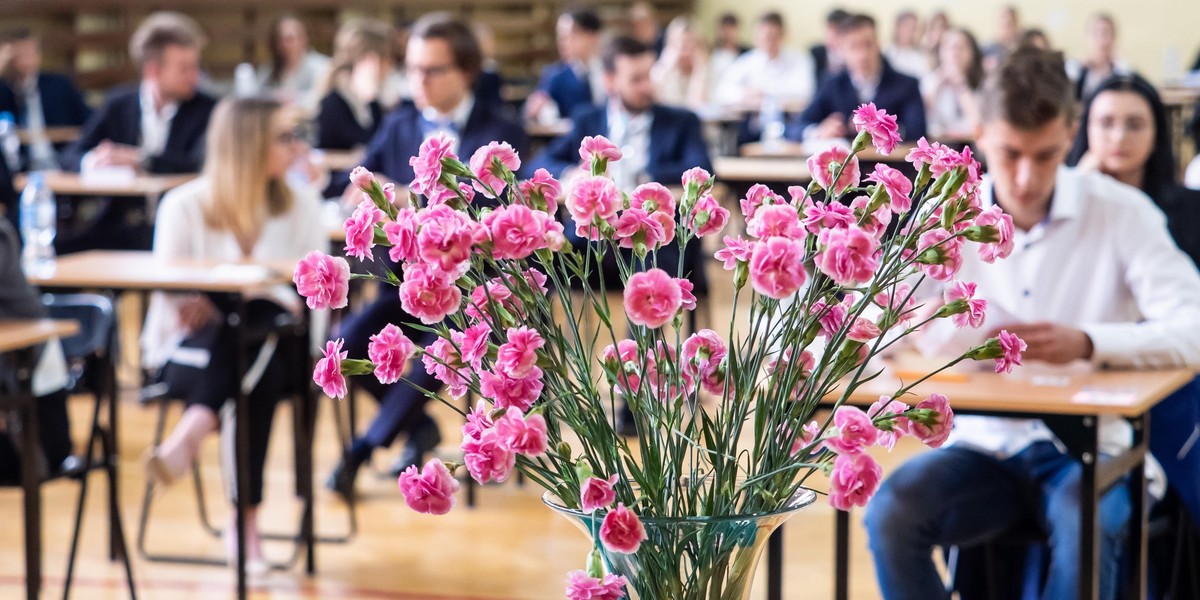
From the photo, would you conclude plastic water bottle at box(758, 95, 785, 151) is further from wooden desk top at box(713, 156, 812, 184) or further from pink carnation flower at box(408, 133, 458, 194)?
pink carnation flower at box(408, 133, 458, 194)

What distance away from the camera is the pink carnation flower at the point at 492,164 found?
1123 millimetres

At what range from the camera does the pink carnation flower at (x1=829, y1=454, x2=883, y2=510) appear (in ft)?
3.32

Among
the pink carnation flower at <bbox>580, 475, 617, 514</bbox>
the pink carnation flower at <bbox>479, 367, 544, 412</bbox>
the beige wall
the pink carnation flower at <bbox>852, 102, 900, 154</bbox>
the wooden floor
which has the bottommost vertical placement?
the wooden floor

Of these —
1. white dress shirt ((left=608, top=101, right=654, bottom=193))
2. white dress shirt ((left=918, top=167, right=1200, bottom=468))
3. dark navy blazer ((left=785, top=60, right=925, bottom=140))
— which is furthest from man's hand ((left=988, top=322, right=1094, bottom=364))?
dark navy blazer ((left=785, top=60, right=925, bottom=140))

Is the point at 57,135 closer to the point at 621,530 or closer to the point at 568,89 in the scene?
the point at 568,89

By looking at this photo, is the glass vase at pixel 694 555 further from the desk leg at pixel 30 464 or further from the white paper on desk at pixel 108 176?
the white paper on desk at pixel 108 176

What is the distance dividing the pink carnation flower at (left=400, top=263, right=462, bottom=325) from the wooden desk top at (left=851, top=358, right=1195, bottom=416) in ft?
3.78

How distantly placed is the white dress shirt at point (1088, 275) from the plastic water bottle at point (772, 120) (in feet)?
14.4

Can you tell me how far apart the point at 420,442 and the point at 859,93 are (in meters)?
4.06

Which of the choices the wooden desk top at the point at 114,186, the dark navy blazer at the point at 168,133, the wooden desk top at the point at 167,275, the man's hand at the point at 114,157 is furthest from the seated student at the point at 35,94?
the wooden desk top at the point at 167,275

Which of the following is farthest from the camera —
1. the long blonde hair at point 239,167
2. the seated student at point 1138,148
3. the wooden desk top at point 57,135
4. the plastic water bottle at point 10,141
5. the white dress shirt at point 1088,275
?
the wooden desk top at point 57,135

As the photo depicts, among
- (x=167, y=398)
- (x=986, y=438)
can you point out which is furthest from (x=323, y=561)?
(x=986, y=438)

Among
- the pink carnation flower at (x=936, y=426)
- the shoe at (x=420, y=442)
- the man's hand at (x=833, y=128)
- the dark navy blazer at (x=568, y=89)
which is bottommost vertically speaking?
the shoe at (x=420, y=442)

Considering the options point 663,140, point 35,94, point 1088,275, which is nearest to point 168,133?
point 663,140
